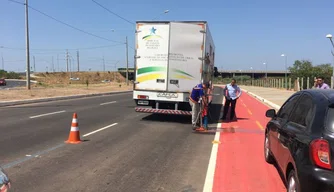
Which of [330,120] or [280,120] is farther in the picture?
[280,120]

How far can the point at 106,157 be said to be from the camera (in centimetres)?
729

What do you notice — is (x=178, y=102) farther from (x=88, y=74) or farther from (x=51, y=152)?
(x=88, y=74)

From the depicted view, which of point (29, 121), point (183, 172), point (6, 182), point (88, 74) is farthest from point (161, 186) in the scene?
point (88, 74)

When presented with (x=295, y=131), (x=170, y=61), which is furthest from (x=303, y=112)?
(x=170, y=61)

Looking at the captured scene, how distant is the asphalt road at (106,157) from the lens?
5523 millimetres

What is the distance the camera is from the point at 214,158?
24.1ft

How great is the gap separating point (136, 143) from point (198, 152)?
1777mm

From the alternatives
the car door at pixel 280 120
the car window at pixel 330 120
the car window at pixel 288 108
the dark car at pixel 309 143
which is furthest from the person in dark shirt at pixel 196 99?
the car window at pixel 330 120

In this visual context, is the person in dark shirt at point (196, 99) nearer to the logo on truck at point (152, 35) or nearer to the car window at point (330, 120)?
the logo on truck at point (152, 35)

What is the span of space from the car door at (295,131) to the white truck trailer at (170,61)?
24.1 feet

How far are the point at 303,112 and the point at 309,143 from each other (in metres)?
0.96

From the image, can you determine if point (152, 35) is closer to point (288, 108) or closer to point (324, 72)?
point (288, 108)

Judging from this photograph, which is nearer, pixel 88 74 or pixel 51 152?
pixel 51 152

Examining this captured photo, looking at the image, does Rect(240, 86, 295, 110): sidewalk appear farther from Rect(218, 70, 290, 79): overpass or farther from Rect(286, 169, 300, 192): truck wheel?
Rect(218, 70, 290, 79): overpass
